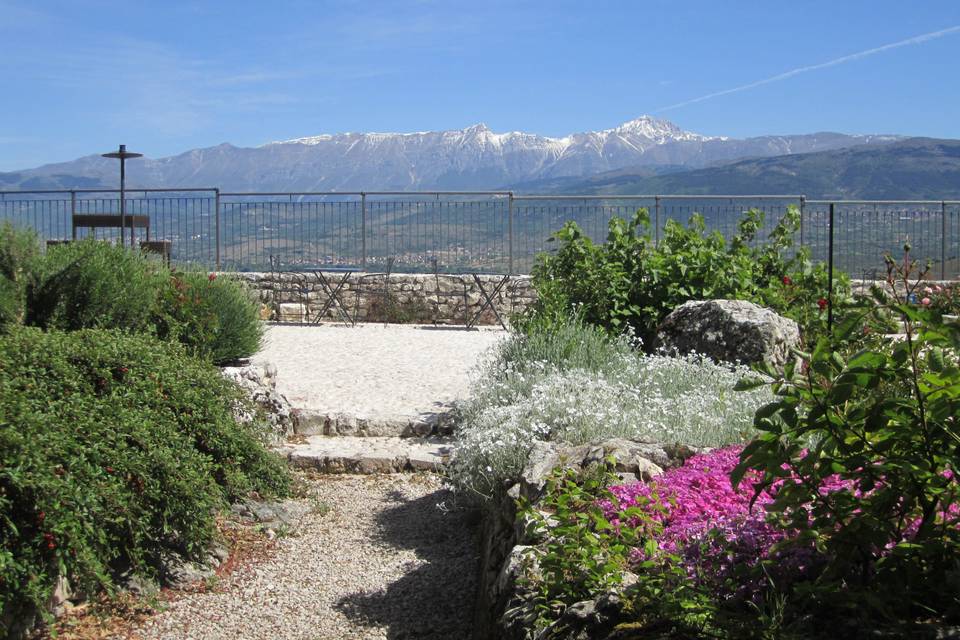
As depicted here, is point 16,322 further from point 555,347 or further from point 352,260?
point 352,260

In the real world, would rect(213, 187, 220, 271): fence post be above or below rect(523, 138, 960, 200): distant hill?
below

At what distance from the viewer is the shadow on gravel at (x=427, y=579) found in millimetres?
3516

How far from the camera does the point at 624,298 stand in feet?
25.1

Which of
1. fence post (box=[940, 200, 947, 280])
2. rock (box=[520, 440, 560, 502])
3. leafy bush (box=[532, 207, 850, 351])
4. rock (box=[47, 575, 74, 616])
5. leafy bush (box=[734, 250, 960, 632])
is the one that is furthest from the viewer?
fence post (box=[940, 200, 947, 280])

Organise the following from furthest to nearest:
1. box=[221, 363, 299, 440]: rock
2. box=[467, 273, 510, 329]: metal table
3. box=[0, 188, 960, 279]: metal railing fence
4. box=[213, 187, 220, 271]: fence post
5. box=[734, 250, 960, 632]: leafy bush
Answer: box=[213, 187, 220, 271]: fence post < box=[0, 188, 960, 279]: metal railing fence < box=[467, 273, 510, 329]: metal table < box=[221, 363, 299, 440]: rock < box=[734, 250, 960, 632]: leafy bush

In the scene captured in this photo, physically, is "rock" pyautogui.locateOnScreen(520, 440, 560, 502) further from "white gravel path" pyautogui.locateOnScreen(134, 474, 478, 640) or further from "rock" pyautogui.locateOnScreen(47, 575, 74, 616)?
"rock" pyautogui.locateOnScreen(47, 575, 74, 616)

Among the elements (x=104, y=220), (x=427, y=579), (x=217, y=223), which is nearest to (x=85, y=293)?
(x=427, y=579)

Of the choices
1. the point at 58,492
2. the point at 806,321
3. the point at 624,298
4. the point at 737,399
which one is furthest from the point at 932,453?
the point at 806,321

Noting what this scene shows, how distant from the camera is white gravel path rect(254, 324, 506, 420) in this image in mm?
7250

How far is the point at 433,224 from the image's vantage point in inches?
592

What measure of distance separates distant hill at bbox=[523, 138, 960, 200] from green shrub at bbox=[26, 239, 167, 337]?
8302 cm

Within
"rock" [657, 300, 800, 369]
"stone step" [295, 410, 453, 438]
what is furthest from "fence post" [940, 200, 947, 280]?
"stone step" [295, 410, 453, 438]

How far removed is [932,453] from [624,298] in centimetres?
574

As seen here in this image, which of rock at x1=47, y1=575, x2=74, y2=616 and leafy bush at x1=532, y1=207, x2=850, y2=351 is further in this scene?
leafy bush at x1=532, y1=207, x2=850, y2=351
